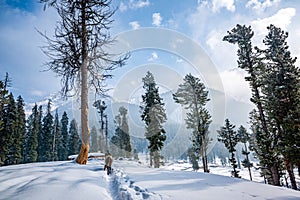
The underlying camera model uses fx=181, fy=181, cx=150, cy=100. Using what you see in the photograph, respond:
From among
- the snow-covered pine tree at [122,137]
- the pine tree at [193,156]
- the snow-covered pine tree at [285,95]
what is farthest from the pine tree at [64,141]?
the snow-covered pine tree at [285,95]

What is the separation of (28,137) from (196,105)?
41922 mm

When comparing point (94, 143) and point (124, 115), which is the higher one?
point (124, 115)

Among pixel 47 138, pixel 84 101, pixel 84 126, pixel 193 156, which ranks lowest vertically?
pixel 193 156

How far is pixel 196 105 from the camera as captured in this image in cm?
2272

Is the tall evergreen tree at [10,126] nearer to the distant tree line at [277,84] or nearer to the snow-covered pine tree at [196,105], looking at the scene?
the snow-covered pine tree at [196,105]

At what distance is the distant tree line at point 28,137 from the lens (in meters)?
30.0

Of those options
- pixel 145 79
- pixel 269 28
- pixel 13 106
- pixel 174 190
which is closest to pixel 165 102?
pixel 145 79

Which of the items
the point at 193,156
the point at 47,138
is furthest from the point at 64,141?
the point at 193,156

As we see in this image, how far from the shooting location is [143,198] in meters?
3.63

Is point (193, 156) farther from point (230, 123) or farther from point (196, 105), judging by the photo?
point (196, 105)

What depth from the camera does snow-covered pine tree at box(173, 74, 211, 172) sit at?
2186 cm

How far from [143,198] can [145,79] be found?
924 inches

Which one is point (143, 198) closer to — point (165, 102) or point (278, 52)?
point (278, 52)

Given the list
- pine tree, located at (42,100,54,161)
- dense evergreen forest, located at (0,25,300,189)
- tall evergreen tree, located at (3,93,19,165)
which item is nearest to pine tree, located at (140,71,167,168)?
dense evergreen forest, located at (0,25,300,189)
